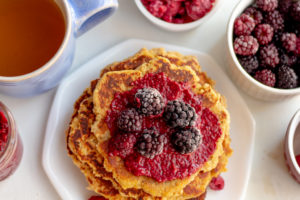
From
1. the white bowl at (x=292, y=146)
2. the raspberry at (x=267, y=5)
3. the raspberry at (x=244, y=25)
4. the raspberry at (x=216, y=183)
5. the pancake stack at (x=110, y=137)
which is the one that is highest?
the raspberry at (x=267, y=5)

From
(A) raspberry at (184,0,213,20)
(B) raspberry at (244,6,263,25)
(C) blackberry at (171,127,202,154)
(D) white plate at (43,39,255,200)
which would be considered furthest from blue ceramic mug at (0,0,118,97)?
(B) raspberry at (244,6,263,25)

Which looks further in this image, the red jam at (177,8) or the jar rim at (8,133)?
the red jam at (177,8)

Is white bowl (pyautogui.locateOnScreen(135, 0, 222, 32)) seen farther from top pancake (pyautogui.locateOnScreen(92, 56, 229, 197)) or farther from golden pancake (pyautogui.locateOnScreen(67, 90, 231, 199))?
golden pancake (pyautogui.locateOnScreen(67, 90, 231, 199))

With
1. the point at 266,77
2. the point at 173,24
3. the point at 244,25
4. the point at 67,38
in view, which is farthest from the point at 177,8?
the point at 67,38

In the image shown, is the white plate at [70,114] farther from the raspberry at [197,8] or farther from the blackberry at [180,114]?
the blackberry at [180,114]

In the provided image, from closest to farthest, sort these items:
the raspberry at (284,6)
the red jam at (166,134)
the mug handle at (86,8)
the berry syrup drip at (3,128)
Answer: the mug handle at (86,8)
the red jam at (166,134)
the berry syrup drip at (3,128)
the raspberry at (284,6)

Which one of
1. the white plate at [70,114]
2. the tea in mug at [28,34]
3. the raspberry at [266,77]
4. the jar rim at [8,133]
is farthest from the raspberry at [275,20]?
the jar rim at [8,133]

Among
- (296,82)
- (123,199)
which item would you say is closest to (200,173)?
(123,199)

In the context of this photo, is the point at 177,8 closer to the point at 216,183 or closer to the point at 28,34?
the point at 28,34
